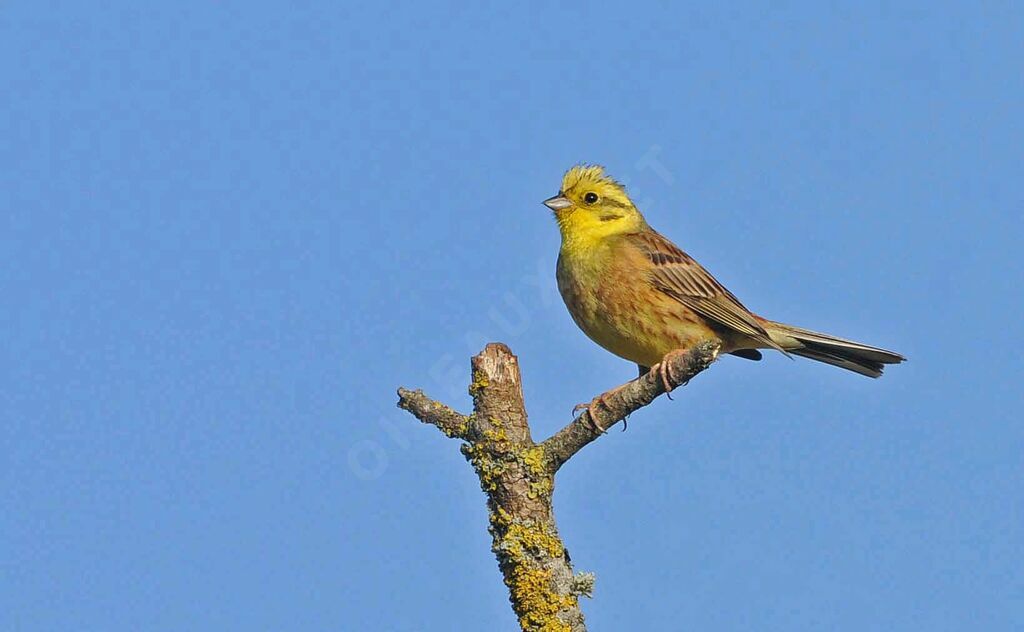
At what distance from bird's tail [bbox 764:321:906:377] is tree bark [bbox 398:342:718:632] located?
3.00 metres

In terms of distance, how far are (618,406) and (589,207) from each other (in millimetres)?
3184

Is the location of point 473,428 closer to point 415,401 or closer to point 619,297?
point 415,401

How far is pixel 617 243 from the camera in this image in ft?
29.6

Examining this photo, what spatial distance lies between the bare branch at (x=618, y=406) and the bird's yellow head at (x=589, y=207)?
270 cm

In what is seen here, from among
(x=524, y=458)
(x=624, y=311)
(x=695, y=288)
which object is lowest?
(x=524, y=458)

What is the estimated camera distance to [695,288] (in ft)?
29.2

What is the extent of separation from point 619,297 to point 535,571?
3.13 meters

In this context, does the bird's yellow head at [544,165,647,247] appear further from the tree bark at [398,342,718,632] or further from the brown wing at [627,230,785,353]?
the tree bark at [398,342,718,632]

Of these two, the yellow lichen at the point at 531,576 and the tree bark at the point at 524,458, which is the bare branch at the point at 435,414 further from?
the yellow lichen at the point at 531,576

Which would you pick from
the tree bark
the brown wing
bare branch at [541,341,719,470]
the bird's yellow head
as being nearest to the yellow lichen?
the tree bark

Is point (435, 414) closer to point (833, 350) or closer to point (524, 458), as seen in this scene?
point (524, 458)

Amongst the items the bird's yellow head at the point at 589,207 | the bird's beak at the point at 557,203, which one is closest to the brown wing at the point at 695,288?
the bird's yellow head at the point at 589,207

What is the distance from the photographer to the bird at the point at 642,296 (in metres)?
8.53

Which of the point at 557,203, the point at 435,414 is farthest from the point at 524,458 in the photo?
the point at 557,203
